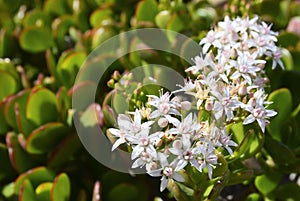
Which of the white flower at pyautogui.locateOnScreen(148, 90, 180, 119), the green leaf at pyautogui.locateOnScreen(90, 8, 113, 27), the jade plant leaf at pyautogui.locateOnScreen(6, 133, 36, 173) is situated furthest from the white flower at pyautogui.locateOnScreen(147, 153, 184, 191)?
the green leaf at pyautogui.locateOnScreen(90, 8, 113, 27)

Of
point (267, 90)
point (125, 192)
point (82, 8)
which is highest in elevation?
point (82, 8)

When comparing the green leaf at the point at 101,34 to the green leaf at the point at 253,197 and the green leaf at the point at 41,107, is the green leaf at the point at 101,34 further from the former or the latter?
the green leaf at the point at 253,197

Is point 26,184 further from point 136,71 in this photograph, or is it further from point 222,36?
point 222,36

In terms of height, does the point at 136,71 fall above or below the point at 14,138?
above

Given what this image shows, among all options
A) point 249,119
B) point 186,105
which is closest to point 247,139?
point 249,119

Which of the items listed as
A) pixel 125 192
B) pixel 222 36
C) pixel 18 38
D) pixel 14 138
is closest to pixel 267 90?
pixel 222 36

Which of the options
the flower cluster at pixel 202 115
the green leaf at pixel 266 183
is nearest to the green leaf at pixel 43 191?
the flower cluster at pixel 202 115

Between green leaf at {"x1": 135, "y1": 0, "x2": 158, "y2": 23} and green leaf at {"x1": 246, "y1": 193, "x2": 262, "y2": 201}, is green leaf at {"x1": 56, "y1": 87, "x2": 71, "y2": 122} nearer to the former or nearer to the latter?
green leaf at {"x1": 135, "y1": 0, "x2": 158, "y2": 23}
